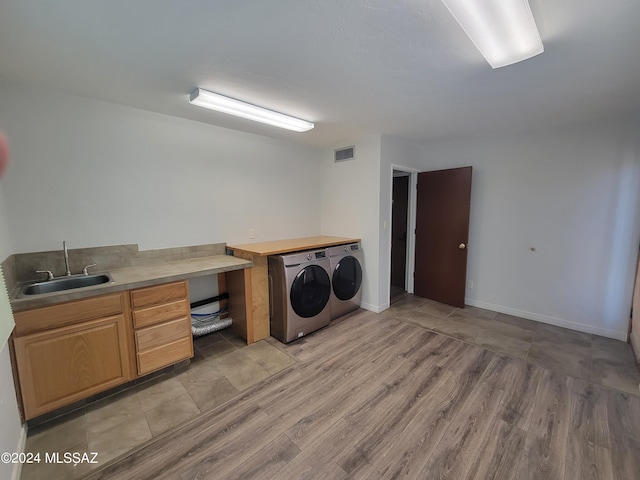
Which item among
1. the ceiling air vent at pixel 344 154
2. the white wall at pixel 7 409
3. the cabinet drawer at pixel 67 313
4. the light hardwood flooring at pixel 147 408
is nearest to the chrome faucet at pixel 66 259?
the white wall at pixel 7 409

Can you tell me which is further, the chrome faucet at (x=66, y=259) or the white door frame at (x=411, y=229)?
the white door frame at (x=411, y=229)

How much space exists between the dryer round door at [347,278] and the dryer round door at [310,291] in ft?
0.55

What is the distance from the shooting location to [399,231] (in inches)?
189

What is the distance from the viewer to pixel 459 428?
1.81 m

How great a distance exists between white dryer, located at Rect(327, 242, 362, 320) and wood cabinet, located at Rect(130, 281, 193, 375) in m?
1.62

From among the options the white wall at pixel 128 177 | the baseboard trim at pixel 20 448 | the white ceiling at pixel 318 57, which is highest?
the white ceiling at pixel 318 57

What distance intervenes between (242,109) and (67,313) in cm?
202

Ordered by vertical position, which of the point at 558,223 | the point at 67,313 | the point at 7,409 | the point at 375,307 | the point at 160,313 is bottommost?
the point at 375,307

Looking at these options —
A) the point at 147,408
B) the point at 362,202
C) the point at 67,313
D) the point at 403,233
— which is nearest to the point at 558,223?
the point at 403,233

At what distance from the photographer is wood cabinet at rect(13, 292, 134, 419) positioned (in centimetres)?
172

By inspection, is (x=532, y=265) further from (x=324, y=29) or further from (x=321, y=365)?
(x=324, y=29)

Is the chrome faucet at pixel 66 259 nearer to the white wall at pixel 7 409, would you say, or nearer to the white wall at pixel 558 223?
the white wall at pixel 7 409

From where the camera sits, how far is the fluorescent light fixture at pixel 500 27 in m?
1.26

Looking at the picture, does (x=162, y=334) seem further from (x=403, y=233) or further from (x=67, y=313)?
(x=403, y=233)
